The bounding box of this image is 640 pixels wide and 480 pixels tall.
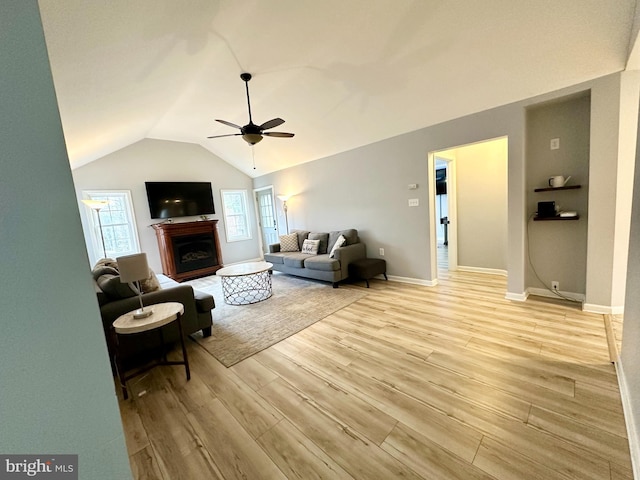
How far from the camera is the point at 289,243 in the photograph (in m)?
5.74

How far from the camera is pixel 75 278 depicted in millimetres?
720

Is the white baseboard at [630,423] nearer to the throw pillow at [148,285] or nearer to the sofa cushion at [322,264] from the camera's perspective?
the sofa cushion at [322,264]

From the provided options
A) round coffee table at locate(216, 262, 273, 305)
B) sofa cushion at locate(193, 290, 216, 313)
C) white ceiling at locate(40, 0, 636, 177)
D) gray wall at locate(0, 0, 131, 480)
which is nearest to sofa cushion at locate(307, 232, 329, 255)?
round coffee table at locate(216, 262, 273, 305)

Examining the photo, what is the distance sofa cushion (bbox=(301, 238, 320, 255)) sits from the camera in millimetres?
5172

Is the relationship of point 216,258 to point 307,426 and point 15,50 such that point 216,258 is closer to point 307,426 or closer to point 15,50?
point 307,426

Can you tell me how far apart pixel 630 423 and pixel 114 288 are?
148 inches

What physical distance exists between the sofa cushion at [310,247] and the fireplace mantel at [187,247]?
2496 millimetres

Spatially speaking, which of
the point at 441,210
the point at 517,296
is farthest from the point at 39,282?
the point at 441,210

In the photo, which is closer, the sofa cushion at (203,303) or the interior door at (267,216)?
the sofa cushion at (203,303)

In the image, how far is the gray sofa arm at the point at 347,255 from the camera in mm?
4354

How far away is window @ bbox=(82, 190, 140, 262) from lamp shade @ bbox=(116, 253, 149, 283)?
13.6 feet

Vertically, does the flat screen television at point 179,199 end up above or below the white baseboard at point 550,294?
above

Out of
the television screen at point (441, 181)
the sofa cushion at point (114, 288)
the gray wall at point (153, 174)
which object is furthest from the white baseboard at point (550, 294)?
the gray wall at point (153, 174)

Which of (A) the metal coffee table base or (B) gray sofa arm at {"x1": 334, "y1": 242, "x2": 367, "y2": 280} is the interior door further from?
(B) gray sofa arm at {"x1": 334, "y1": 242, "x2": 367, "y2": 280}
